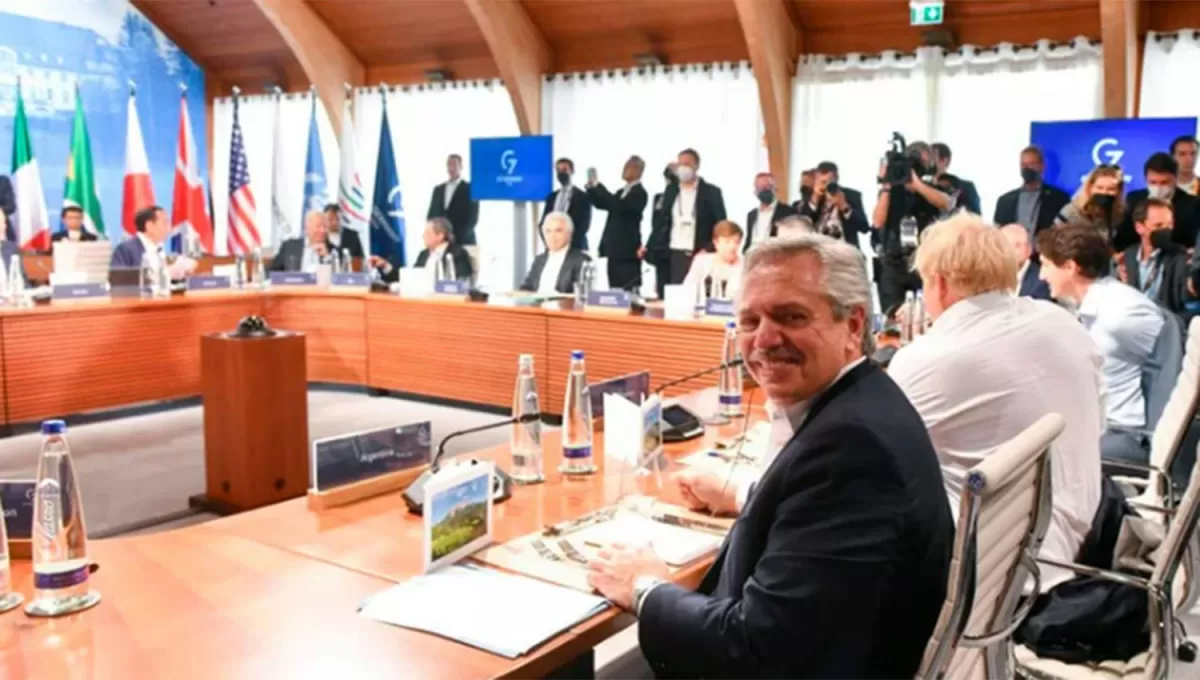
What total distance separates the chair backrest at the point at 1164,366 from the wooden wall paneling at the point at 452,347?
3.00 meters

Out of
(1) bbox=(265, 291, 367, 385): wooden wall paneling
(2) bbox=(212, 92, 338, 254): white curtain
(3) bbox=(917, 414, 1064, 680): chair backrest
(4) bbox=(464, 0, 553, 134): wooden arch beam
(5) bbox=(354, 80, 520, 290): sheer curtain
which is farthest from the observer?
(2) bbox=(212, 92, 338, 254): white curtain

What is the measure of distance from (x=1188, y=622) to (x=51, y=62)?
1039 cm

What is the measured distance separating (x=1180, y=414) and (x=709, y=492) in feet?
4.47

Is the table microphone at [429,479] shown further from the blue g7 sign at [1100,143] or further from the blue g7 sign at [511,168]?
the blue g7 sign at [511,168]

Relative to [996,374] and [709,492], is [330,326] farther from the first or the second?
[996,374]

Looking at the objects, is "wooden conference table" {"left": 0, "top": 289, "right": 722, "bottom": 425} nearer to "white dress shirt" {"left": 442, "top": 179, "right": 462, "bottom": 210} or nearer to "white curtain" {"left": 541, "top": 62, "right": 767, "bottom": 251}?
"white dress shirt" {"left": 442, "top": 179, "right": 462, "bottom": 210}

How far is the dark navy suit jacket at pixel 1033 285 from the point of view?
504 cm

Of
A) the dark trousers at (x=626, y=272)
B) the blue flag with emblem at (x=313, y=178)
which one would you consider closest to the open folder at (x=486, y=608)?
the dark trousers at (x=626, y=272)

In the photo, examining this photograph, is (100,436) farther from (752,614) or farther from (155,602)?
(752,614)

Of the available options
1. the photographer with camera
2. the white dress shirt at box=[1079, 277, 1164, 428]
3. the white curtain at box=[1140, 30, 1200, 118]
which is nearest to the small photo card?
the white dress shirt at box=[1079, 277, 1164, 428]

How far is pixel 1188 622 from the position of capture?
10.2ft

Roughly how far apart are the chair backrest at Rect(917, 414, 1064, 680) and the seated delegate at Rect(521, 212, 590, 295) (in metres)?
4.71

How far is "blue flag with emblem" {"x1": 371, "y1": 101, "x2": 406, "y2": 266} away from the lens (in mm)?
8484

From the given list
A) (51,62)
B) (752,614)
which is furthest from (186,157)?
(752,614)
